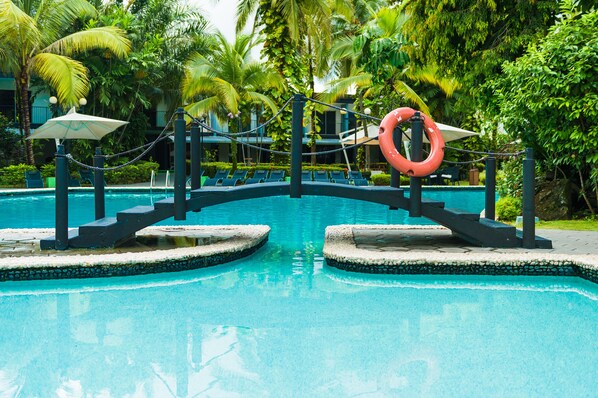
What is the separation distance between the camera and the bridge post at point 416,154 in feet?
25.6

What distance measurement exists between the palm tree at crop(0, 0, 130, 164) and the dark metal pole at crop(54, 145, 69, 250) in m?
14.5

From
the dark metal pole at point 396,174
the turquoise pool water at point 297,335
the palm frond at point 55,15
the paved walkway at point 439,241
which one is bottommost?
the turquoise pool water at point 297,335

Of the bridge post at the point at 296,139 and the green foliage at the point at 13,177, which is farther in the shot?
the green foliage at the point at 13,177

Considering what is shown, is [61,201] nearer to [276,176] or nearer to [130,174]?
[276,176]

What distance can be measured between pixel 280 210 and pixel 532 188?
8405mm

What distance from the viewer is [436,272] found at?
23.9 ft

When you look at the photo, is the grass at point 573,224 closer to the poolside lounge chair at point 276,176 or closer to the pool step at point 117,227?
the pool step at point 117,227

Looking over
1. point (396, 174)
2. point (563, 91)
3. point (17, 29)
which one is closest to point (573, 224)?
point (563, 91)

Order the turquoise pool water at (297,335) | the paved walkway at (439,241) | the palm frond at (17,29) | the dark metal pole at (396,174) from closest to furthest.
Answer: the turquoise pool water at (297,335) → the paved walkway at (439,241) → the dark metal pole at (396,174) → the palm frond at (17,29)

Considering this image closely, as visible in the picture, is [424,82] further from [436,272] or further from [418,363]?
[418,363]

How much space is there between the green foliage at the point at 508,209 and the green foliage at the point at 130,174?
16.0m

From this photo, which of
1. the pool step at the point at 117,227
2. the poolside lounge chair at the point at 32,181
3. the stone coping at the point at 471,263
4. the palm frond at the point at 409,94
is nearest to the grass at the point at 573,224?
the stone coping at the point at 471,263

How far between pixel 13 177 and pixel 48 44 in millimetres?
5111

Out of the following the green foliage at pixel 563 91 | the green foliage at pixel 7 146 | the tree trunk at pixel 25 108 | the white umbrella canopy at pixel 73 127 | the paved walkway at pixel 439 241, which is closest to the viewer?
the paved walkway at pixel 439 241
